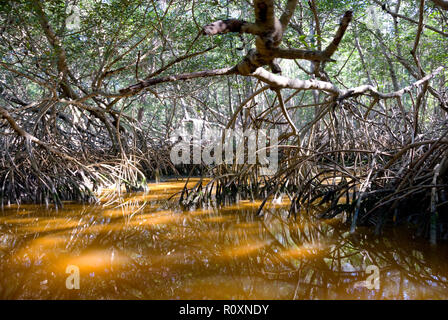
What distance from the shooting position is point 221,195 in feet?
12.7

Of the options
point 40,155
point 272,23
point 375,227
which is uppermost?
point 272,23

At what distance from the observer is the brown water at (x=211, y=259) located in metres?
1.50

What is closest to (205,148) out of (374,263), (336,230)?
(336,230)

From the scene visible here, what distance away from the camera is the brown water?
59.0 inches

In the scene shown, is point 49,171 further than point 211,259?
Yes

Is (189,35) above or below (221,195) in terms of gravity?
above

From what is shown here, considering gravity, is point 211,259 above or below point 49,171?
below

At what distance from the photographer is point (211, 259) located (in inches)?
76.9

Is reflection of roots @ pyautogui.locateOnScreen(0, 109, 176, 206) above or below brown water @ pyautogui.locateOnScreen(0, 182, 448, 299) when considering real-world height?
above

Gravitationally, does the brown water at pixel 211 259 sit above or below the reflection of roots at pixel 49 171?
below

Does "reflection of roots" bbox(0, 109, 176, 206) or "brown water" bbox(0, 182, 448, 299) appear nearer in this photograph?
"brown water" bbox(0, 182, 448, 299)

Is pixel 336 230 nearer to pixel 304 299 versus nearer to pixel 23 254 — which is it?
pixel 304 299

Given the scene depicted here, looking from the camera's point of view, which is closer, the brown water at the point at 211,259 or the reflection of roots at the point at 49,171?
the brown water at the point at 211,259
